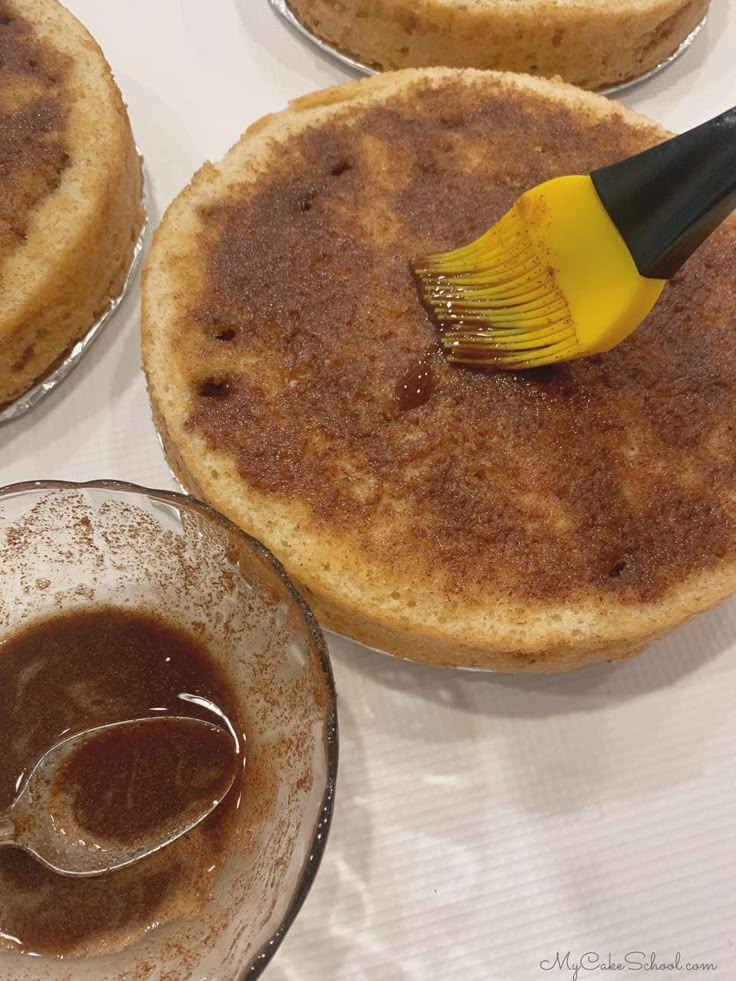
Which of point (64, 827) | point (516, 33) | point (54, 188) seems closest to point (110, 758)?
point (64, 827)

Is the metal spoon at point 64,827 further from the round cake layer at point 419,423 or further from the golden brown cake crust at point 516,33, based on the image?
the golden brown cake crust at point 516,33

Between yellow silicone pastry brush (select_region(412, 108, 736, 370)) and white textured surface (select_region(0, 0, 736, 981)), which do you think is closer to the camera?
yellow silicone pastry brush (select_region(412, 108, 736, 370))

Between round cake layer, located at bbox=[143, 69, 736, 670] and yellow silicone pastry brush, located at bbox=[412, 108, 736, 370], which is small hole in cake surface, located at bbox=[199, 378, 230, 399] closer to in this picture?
round cake layer, located at bbox=[143, 69, 736, 670]

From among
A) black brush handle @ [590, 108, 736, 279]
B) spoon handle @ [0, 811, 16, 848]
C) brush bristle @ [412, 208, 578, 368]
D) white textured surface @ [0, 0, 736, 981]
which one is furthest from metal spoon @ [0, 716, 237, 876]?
black brush handle @ [590, 108, 736, 279]

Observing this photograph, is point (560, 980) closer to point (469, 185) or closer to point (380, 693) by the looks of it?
point (380, 693)

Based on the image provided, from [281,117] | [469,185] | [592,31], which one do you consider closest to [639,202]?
[469,185]

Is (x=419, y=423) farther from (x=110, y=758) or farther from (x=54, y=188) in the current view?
(x=54, y=188)

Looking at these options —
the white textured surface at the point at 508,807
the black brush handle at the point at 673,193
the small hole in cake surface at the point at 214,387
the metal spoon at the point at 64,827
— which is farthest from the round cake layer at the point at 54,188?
the black brush handle at the point at 673,193
